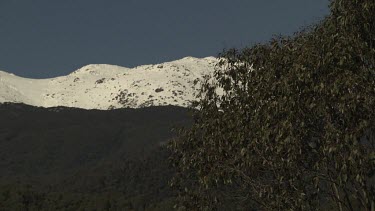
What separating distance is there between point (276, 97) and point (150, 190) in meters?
138

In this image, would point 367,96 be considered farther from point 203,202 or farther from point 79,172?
point 79,172

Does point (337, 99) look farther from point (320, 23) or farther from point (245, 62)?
point (245, 62)

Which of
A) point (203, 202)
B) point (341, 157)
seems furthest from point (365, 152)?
point (203, 202)

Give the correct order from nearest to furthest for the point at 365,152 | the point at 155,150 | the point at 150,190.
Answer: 1. the point at 365,152
2. the point at 150,190
3. the point at 155,150

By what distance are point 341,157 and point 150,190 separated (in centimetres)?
13996

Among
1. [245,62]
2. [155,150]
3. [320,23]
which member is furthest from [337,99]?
[155,150]

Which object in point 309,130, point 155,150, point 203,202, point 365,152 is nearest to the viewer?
point 365,152

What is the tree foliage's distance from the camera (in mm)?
18656

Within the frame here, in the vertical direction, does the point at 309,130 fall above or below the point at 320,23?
below

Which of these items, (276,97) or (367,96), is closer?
(367,96)

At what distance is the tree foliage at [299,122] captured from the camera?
18.7 meters

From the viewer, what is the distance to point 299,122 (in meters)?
20.0

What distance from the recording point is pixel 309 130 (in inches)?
799

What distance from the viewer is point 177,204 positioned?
82.2 feet
